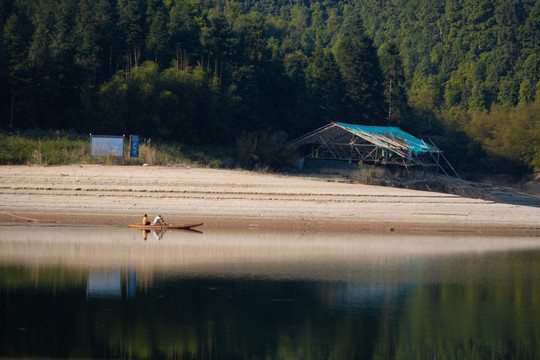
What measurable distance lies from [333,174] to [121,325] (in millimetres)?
33923

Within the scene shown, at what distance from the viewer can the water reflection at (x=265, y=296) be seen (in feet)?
49.7

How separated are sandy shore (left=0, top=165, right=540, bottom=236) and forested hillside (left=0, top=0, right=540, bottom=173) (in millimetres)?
11740

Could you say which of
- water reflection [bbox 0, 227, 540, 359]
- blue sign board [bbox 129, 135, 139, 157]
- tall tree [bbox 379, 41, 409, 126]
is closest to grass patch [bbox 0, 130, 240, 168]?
blue sign board [bbox 129, 135, 139, 157]

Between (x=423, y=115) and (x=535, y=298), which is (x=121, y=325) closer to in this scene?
(x=535, y=298)

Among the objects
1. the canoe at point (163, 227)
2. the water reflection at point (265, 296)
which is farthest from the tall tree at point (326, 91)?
the water reflection at point (265, 296)

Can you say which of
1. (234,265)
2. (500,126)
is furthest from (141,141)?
(500,126)

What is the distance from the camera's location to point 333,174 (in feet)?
161

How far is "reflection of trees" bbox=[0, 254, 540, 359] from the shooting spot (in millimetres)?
14875

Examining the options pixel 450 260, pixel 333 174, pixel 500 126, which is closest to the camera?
pixel 450 260

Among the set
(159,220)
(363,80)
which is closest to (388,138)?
(363,80)

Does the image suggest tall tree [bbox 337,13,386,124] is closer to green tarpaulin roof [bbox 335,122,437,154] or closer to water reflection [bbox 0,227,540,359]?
green tarpaulin roof [bbox 335,122,437,154]

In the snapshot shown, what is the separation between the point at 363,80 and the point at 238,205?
3732 centimetres

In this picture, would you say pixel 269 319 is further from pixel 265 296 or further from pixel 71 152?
pixel 71 152

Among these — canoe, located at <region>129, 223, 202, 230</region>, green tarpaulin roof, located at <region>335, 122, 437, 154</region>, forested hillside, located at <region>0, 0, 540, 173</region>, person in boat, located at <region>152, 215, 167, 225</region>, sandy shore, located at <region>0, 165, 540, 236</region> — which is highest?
forested hillside, located at <region>0, 0, 540, 173</region>
